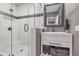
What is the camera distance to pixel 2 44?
2146mm

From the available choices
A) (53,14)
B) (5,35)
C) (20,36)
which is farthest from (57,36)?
(5,35)

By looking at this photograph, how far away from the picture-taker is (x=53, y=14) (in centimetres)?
214

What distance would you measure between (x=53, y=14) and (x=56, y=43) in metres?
0.73

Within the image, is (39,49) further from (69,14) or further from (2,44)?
(69,14)

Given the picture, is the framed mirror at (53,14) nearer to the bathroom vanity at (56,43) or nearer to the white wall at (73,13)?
the white wall at (73,13)

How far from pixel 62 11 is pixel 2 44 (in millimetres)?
1719

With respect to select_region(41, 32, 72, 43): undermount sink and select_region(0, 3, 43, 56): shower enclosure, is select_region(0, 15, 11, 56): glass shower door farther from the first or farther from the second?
select_region(41, 32, 72, 43): undermount sink

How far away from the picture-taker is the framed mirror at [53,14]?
81.8 inches

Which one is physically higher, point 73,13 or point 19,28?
point 73,13

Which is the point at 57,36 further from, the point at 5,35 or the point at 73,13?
the point at 5,35

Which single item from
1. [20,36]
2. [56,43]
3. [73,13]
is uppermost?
[73,13]

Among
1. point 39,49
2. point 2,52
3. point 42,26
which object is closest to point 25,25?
point 42,26

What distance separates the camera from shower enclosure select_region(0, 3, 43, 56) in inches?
85.4

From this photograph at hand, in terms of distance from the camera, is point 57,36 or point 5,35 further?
point 5,35
